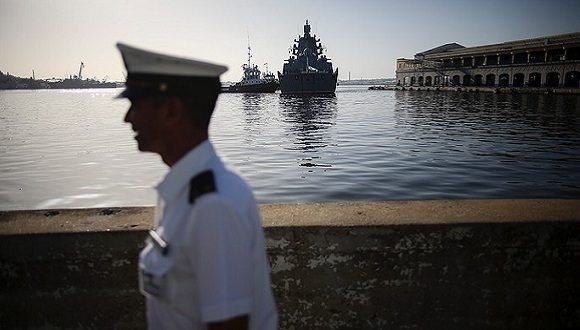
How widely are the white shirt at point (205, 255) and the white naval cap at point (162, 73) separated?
0.21m

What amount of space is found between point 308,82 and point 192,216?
8306 cm

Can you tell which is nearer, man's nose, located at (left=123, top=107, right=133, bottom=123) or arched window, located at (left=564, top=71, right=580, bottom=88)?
man's nose, located at (left=123, top=107, right=133, bottom=123)

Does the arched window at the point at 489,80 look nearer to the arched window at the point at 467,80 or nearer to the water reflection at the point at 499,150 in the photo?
the arched window at the point at 467,80

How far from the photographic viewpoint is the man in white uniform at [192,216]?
1.07m

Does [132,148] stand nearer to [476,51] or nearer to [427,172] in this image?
[427,172]

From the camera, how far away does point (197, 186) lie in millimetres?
1126

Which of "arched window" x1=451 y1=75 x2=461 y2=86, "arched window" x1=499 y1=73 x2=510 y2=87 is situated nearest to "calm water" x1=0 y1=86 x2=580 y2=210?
"arched window" x1=499 y1=73 x2=510 y2=87

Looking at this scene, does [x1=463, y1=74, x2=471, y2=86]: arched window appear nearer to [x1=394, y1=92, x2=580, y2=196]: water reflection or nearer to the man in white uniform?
[x1=394, y1=92, x2=580, y2=196]: water reflection

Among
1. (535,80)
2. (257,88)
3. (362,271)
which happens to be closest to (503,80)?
(535,80)

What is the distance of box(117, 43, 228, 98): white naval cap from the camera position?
1209mm

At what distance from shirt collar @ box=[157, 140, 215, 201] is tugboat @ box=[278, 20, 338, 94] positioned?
81.8 meters

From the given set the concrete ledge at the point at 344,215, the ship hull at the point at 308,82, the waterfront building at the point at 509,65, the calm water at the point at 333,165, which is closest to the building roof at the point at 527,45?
the waterfront building at the point at 509,65

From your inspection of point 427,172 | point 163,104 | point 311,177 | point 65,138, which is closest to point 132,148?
point 65,138

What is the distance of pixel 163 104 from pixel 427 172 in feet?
37.7
